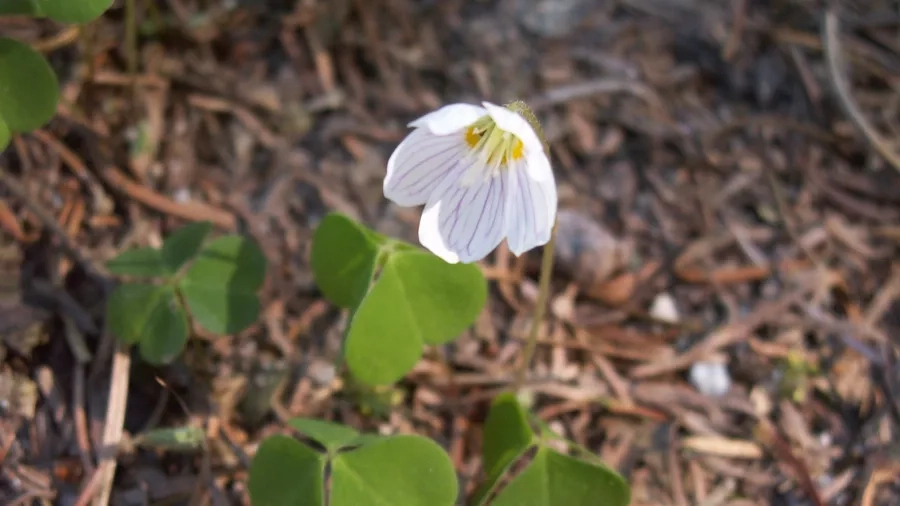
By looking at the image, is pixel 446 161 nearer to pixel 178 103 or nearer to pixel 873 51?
pixel 178 103

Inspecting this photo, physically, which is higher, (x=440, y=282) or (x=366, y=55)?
(x=366, y=55)

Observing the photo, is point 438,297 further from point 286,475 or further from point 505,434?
point 286,475

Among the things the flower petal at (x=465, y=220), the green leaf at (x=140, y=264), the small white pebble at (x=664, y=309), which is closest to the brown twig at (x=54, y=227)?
the green leaf at (x=140, y=264)

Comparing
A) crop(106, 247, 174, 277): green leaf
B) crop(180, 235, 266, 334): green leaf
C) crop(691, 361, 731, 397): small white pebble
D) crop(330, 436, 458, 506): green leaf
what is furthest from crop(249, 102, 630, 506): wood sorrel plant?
crop(691, 361, 731, 397): small white pebble

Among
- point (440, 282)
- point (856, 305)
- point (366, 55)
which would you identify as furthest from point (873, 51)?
point (440, 282)

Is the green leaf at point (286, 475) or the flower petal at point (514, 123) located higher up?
the flower petal at point (514, 123)

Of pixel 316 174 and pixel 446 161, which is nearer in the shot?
pixel 446 161

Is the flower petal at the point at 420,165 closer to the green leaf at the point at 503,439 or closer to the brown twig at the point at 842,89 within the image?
Answer: the green leaf at the point at 503,439

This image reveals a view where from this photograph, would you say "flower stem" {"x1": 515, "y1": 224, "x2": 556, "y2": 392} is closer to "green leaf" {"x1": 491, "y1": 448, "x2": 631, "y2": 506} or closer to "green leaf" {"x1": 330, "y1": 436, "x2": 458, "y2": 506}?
"green leaf" {"x1": 491, "y1": 448, "x2": 631, "y2": 506}
